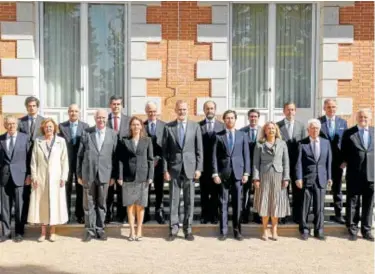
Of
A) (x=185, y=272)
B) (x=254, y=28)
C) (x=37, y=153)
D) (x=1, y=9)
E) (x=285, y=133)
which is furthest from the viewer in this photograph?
(x=254, y=28)

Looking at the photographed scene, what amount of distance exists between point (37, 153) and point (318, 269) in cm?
410

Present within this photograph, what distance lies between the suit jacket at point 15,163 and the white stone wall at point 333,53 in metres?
5.67

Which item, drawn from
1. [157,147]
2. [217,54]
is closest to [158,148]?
[157,147]

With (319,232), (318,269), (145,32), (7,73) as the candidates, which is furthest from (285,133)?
(7,73)

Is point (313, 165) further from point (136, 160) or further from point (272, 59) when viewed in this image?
point (272, 59)

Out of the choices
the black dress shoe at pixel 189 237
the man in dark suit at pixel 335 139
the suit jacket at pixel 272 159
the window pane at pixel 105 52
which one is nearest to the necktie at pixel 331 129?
the man in dark suit at pixel 335 139

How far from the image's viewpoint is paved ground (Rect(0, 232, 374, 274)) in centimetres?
630

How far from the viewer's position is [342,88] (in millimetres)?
10023

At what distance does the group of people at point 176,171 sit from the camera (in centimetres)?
747

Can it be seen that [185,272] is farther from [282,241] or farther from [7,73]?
[7,73]

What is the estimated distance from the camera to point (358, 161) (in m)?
7.56

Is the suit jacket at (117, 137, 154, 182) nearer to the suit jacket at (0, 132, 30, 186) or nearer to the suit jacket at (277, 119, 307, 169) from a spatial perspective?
the suit jacket at (0, 132, 30, 186)

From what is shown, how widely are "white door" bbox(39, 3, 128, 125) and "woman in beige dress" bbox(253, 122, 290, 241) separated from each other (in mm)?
3793

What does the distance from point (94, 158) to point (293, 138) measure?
9.75ft
